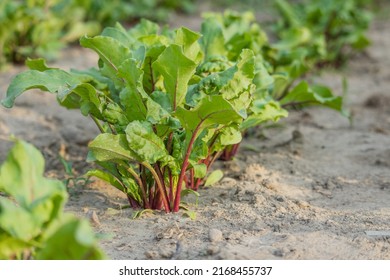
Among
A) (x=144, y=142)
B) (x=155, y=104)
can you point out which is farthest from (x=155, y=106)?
(x=144, y=142)

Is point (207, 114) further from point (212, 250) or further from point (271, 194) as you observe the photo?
point (271, 194)

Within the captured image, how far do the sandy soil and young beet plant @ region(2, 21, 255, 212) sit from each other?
0.73 feet

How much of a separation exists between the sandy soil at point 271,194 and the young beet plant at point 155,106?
8.8 inches

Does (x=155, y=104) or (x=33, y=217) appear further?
(x=155, y=104)

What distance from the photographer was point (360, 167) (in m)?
4.53

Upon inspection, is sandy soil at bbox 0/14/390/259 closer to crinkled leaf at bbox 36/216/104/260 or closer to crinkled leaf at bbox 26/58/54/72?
crinkled leaf at bbox 36/216/104/260

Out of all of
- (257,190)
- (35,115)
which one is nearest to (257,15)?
(35,115)

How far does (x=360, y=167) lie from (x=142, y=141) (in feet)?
5.67

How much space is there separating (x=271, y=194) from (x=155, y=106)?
0.94 meters

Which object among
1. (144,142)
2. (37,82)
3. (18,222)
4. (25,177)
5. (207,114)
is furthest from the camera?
(37,82)

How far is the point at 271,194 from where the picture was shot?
13.0 ft

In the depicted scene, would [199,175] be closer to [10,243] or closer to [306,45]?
[10,243]

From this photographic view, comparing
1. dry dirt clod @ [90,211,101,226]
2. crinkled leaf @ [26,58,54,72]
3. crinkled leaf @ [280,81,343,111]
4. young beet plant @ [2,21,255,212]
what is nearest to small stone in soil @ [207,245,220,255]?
young beet plant @ [2,21,255,212]

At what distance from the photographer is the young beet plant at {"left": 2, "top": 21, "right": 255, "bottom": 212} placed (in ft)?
11.2
